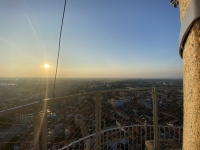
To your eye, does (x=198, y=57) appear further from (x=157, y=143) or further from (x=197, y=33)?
(x=157, y=143)

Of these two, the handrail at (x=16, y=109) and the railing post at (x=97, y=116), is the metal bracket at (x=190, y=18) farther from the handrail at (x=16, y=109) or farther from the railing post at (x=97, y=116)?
the railing post at (x=97, y=116)

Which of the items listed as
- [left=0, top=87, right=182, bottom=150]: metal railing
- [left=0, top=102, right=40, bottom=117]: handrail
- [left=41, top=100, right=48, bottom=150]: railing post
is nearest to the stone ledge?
[left=0, top=87, right=182, bottom=150]: metal railing

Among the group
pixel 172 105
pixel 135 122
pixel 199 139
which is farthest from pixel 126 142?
pixel 199 139

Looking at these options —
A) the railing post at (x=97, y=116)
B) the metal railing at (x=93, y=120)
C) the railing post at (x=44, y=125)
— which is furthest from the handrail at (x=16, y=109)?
the railing post at (x=97, y=116)

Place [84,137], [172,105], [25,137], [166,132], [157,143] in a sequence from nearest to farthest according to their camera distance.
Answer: [25,137] → [157,143] → [84,137] → [172,105] → [166,132]

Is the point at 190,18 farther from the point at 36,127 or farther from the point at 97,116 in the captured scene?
the point at 97,116

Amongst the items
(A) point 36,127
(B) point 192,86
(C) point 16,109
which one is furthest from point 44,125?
(B) point 192,86
